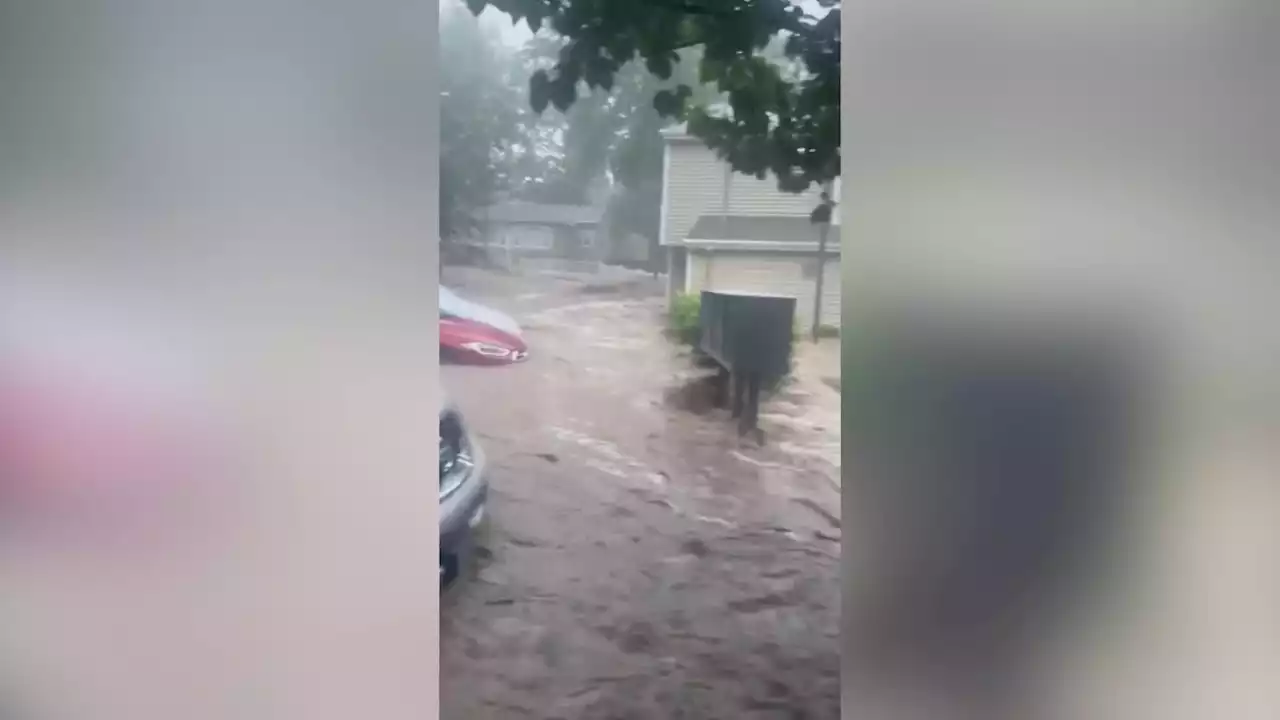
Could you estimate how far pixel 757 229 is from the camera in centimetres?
81

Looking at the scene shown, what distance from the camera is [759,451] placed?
81 cm

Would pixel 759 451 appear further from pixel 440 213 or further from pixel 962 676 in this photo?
pixel 440 213

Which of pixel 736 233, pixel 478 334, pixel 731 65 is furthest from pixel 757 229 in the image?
pixel 478 334

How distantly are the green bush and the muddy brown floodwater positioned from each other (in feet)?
0.04

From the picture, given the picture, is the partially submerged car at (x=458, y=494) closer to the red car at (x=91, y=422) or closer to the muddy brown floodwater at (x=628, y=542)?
the muddy brown floodwater at (x=628, y=542)

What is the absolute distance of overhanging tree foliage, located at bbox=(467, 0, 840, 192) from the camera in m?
0.80

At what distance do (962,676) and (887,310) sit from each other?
35 cm

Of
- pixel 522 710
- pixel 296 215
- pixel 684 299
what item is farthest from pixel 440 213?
pixel 522 710

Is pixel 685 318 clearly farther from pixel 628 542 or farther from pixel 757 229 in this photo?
pixel 628 542

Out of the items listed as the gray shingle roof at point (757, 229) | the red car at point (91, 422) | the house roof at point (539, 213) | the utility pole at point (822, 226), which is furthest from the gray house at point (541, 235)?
the red car at point (91, 422)

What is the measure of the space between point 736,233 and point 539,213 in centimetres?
19

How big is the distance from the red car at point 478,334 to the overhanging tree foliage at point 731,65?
21 centimetres

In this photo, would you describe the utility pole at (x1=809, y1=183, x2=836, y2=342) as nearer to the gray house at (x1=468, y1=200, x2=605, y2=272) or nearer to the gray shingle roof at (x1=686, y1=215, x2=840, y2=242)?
the gray shingle roof at (x1=686, y1=215, x2=840, y2=242)

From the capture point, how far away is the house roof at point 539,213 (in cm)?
83
